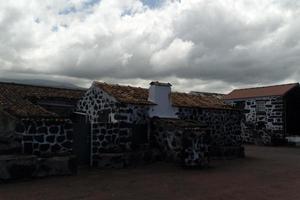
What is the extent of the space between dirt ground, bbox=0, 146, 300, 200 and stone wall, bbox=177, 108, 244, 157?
4.34 metres

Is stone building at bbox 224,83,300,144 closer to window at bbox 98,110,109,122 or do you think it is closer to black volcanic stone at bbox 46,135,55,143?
window at bbox 98,110,109,122

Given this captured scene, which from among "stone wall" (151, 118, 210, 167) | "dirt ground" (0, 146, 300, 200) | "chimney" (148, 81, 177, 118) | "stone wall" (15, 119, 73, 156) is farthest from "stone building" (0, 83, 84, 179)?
"chimney" (148, 81, 177, 118)

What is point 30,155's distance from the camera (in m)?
13.9

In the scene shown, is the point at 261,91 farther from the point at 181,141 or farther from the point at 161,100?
the point at 181,141

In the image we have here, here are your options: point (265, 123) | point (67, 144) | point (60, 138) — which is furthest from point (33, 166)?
point (265, 123)

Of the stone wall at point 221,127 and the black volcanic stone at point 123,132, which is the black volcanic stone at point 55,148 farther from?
the stone wall at point 221,127

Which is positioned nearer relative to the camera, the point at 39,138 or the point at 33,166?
the point at 33,166

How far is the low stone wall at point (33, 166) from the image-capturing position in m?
13.0

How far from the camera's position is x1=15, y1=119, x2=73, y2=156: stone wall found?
46.2 ft

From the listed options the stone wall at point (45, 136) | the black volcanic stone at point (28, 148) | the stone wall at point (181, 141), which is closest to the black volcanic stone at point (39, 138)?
the stone wall at point (45, 136)

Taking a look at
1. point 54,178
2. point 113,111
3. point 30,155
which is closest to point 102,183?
point 54,178

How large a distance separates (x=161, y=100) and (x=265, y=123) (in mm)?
18035

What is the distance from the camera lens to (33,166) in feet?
44.6

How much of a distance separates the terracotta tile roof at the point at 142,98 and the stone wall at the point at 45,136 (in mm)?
4131
